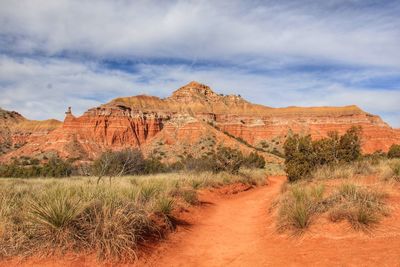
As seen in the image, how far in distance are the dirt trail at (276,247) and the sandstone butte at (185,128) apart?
54923 mm

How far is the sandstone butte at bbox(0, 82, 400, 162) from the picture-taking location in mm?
72438

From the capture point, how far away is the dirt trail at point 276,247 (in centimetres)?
503

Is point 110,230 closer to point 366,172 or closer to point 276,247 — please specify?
point 276,247

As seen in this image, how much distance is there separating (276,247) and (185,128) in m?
70.6

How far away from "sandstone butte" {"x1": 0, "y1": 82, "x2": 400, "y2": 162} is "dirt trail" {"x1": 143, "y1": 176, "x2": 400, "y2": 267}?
180ft

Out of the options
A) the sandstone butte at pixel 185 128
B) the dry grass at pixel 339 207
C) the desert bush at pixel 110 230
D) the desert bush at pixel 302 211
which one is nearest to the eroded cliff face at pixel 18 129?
the sandstone butte at pixel 185 128

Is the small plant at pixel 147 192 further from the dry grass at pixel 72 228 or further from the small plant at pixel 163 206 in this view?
the dry grass at pixel 72 228

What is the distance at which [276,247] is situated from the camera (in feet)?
20.6

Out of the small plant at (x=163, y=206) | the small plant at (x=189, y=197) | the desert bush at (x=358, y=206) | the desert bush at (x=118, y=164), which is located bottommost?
the desert bush at (x=118, y=164)

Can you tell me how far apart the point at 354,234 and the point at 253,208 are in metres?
6.18

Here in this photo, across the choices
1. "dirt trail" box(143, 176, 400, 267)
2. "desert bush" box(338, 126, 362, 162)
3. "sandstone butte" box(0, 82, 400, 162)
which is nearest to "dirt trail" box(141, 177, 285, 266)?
"dirt trail" box(143, 176, 400, 267)

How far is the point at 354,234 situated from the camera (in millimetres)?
5941

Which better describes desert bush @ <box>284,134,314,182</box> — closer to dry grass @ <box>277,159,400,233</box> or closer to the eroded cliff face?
dry grass @ <box>277,159,400,233</box>

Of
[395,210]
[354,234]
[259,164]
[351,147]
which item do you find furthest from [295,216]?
[259,164]
